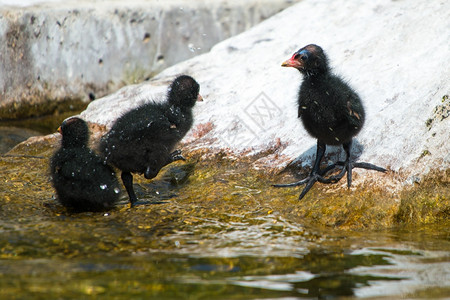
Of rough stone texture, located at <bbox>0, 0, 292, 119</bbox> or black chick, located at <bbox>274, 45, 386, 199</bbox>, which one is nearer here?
black chick, located at <bbox>274, 45, 386, 199</bbox>

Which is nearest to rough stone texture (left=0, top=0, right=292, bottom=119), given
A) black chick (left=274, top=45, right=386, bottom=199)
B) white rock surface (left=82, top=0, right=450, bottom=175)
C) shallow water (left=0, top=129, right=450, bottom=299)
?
white rock surface (left=82, top=0, right=450, bottom=175)

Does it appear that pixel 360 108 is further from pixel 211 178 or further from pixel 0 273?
pixel 0 273

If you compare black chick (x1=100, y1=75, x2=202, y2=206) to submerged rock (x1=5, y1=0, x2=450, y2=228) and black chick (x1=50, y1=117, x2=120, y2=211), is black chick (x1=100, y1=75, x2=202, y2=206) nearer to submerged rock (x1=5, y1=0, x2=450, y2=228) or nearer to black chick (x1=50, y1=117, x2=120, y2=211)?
black chick (x1=50, y1=117, x2=120, y2=211)

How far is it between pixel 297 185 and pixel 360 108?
3.33 feet

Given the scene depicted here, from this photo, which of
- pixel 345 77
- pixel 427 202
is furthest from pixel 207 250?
pixel 345 77

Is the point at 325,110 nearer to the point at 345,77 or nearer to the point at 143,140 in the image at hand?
the point at 345,77

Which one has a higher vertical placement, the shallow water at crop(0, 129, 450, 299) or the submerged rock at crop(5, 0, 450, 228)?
the submerged rock at crop(5, 0, 450, 228)

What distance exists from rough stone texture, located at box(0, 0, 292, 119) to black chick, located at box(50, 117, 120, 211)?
476 cm

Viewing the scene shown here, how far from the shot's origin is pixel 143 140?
6156 millimetres

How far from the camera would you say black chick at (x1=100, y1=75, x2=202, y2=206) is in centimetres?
605

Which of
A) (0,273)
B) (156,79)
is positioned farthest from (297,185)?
(156,79)

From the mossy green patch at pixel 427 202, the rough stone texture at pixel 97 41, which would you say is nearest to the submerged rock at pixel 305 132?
the mossy green patch at pixel 427 202

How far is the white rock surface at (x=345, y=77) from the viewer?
6.11 meters

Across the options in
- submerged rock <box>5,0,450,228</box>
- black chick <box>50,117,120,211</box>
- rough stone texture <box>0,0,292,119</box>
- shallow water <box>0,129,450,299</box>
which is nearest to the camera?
shallow water <box>0,129,450,299</box>
